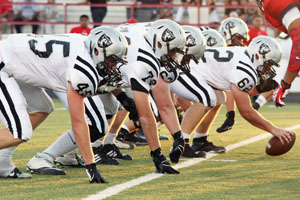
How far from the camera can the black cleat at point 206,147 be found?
7.06 meters

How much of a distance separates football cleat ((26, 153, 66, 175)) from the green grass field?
0.11 meters

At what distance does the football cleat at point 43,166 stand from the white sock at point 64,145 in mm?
52

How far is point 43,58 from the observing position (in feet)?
17.5

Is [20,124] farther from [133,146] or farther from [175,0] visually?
[175,0]

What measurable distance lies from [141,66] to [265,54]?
153 centimetres

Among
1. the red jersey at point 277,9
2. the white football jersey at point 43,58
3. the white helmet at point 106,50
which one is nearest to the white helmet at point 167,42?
the white helmet at point 106,50

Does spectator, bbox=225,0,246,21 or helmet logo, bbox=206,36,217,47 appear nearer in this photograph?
helmet logo, bbox=206,36,217,47

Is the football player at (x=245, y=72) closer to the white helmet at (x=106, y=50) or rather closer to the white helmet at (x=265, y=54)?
the white helmet at (x=265, y=54)

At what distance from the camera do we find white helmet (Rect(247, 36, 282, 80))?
21.4 ft

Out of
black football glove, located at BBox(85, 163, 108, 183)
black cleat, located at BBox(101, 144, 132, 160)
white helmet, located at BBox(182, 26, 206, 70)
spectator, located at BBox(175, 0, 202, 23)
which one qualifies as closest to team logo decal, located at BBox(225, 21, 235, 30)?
white helmet, located at BBox(182, 26, 206, 70)

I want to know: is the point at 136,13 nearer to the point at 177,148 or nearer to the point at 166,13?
the point at 166,13

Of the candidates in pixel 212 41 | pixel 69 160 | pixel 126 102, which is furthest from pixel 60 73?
pixel 212 41

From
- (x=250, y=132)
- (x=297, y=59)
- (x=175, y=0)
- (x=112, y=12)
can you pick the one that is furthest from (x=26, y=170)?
(x=175, y=0)

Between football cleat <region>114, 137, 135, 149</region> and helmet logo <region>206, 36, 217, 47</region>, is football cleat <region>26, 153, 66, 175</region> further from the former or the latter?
helmet logo <region>206, 36, 217, 47</region>
